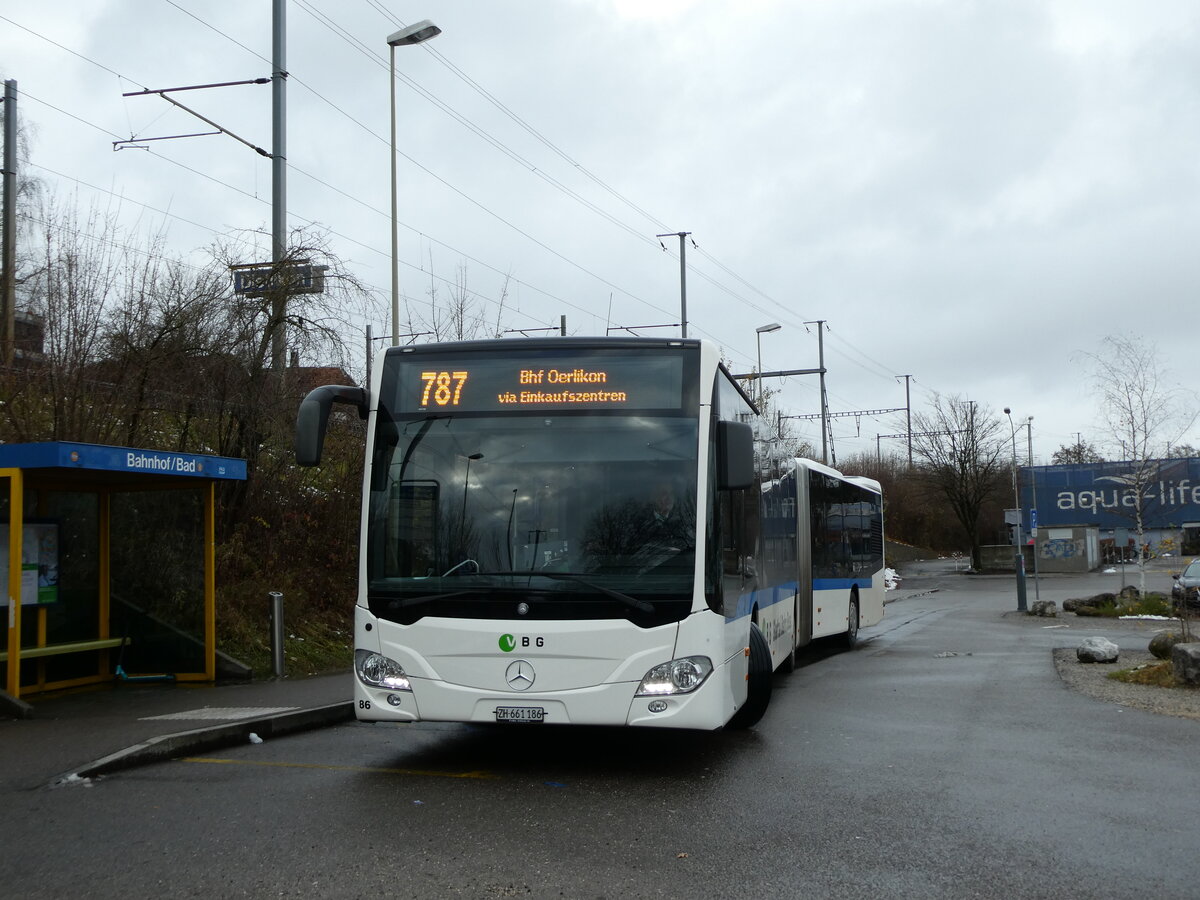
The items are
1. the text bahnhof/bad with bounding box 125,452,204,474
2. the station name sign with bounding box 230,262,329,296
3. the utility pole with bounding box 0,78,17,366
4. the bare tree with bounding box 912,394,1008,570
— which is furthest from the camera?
the bare tree with bounding box 912,394,1008,570

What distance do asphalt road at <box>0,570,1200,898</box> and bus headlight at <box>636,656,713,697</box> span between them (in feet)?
2.15

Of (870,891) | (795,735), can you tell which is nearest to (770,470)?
(795,735)

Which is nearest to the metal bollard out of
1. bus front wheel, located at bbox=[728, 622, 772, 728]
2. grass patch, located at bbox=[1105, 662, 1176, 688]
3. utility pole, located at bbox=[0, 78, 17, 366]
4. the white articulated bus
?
utility pole, located at bbox=[0, 78, 17, 366]

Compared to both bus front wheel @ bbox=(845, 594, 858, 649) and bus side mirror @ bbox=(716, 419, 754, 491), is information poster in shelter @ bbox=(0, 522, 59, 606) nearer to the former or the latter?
bus side mirror @ bbox=(716, 419, 754, 491)

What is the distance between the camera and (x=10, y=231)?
1750 cm

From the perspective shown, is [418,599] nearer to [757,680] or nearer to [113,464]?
[757,680]

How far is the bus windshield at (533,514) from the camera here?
7.73 m

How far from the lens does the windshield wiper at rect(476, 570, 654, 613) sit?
7.63 metres

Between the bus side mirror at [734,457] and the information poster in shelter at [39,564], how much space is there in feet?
23.2

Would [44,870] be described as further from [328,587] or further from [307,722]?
[328,587]

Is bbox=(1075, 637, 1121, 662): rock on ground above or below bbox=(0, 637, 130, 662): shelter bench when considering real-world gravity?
below

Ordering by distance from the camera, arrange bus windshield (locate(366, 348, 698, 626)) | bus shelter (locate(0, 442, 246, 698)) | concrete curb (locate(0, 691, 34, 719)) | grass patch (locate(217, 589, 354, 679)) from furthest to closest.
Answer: grass patch (locate(217, 589, 354, 679))
bus shelter (locate(0, 442, 246, 698))
concrete curb (locate(0, 691, 34, 719))
bus windshield (locate(366, 348, 698, 626))

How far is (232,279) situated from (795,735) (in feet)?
33.2

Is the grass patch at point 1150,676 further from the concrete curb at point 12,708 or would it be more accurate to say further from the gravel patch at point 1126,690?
the concrete curb at point 12,708
